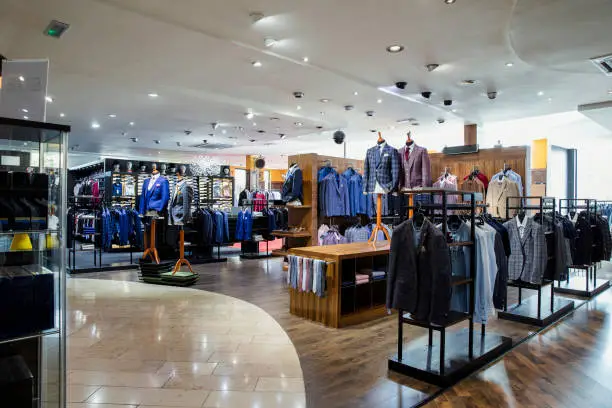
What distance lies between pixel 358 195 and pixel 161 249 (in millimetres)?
4936

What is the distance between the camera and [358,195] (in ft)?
28.0

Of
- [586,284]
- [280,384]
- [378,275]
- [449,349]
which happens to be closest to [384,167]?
[378,275]

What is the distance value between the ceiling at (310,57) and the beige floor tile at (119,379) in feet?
12.0

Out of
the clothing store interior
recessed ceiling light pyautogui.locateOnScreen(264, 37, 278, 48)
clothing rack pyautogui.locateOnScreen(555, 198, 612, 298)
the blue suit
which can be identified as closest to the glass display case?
the clothing store interior

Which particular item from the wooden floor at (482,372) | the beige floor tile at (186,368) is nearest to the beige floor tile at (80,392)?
the beige floor tile at (186,368)

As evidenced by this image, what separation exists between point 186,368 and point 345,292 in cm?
227

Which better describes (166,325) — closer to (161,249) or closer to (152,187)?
(152,187)

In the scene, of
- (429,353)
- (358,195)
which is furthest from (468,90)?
(429,353)

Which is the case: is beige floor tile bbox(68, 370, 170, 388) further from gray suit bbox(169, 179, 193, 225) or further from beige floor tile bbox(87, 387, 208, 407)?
gray suit bbox(169, 179, 193, 225)

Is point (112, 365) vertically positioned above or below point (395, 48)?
below

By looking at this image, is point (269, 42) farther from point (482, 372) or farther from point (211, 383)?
point (482, 372)

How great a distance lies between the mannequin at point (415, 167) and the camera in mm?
6211

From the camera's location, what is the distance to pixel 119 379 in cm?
345

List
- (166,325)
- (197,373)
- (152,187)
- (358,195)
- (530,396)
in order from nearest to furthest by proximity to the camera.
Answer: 1. (530,396)
2. (197,373)
3. (166,325)
4. (152,187)
5. (358,195)
